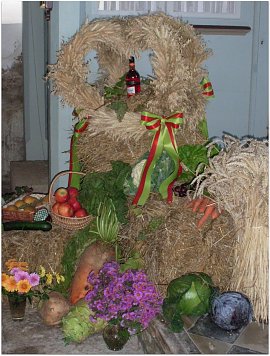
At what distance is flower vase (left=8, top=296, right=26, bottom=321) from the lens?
4.88 m

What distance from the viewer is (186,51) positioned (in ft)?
17.4

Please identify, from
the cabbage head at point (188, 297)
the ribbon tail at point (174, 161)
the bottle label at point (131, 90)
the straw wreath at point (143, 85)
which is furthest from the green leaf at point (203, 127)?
the cabbage head at point (188, 297)

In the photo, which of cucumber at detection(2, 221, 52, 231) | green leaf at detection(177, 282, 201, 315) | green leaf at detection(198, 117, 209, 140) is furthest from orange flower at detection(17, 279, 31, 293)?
green leaf at detection(198, 117, 209, 140)

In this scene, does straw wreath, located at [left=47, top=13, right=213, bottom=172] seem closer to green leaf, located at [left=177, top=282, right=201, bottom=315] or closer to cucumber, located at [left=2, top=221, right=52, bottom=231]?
cucumber, located at [left=2, top=221, right=52, bottom=231]

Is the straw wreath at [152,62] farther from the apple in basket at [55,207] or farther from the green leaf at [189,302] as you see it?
the green leaf at [189,302]

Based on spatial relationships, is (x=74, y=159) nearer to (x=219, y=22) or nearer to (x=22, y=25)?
(x=219, y=22)

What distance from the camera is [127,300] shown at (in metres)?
4.29

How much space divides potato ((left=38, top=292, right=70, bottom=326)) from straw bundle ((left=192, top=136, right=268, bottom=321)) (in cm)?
138

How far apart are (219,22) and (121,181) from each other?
2706 millimetres

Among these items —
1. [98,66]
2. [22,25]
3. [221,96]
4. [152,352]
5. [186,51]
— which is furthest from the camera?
[22,25]

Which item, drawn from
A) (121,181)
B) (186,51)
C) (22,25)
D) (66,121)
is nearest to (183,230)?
(121,181)

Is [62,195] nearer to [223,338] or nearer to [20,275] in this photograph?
[20,275]

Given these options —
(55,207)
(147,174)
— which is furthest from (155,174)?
(55,207)

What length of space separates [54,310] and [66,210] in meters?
0.90
